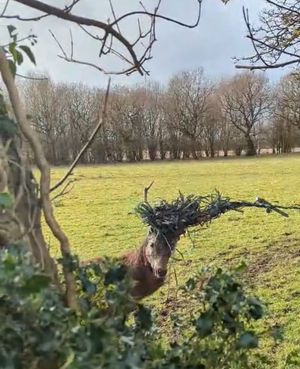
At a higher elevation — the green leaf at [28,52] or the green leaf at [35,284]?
the green leaf at [28,52]

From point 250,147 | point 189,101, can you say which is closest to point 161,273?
point 189,101

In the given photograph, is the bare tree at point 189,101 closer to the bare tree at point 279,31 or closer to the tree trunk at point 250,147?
the tree trunk at point 250,147

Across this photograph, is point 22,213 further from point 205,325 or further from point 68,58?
point 68,58

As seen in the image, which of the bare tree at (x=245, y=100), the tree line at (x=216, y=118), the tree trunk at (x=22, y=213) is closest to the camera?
the tree trunk at (x=22, y=213)

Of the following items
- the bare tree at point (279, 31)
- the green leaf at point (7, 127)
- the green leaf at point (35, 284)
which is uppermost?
the bare tree at point (279, 31)

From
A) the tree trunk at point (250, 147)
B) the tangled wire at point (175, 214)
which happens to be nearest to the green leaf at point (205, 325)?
the tangled wire at point (175, 214)

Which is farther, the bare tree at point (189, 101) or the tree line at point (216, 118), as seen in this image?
the bare tree at point (189, 101)

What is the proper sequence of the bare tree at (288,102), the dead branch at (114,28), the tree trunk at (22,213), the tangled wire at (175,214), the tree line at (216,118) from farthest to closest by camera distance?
the tree line at (216,118)
the bare tree at (288,102)
the tangled wire at (175,214)
the dead branch at (114,28)
the tree trunk at (22,213)

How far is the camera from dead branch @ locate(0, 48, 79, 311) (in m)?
0.80

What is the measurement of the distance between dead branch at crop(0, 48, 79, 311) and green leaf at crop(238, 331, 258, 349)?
1.01 feet

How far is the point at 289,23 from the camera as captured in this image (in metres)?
4.99

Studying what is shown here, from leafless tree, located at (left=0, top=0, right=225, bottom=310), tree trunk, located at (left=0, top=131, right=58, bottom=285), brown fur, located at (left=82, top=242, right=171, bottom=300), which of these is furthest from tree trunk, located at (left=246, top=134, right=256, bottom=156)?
tree trunk, located at (left=0, top=131, right=58, bottom=285)

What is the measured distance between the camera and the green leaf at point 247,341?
845 millimetres

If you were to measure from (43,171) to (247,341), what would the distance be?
1.55 feet
